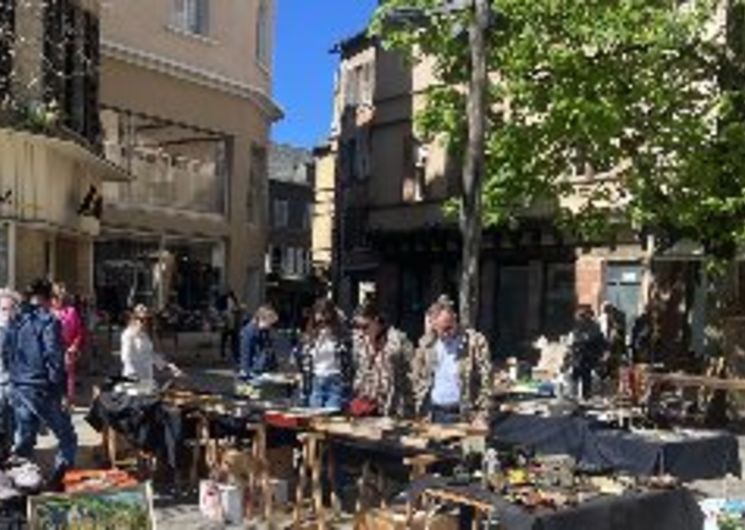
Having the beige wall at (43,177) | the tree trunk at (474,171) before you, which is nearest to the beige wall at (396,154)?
the beige wall at (43,177)

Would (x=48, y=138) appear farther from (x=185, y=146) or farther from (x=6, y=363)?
(x=185, y=146)

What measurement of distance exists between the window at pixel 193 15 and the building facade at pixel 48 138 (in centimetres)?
511

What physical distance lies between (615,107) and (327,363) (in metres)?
7.06

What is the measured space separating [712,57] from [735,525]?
11768 mm

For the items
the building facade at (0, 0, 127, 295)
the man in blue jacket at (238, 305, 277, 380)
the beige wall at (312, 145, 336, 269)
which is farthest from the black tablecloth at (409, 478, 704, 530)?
the beige wall at (312, 145, 336, 269)

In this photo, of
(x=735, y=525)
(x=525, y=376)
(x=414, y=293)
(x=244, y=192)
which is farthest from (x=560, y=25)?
(x=414, y=293)

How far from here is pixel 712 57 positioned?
20.1m

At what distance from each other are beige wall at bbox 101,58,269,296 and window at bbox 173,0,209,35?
56.2 inches

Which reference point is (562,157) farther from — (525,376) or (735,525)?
(735,525)

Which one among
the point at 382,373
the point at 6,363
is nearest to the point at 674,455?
the point at 382,373

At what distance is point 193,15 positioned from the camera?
31297 mm

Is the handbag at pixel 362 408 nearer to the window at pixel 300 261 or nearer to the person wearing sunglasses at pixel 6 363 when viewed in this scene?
the person wearing sunglasses at pixel 6 363

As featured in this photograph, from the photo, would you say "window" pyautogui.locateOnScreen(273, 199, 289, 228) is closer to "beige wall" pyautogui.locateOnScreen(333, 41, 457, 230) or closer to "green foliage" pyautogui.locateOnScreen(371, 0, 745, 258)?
"beige wall" pyautogui.locateOnScreen(333, 41, 457, 230)

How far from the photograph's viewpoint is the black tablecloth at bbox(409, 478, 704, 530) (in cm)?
830
